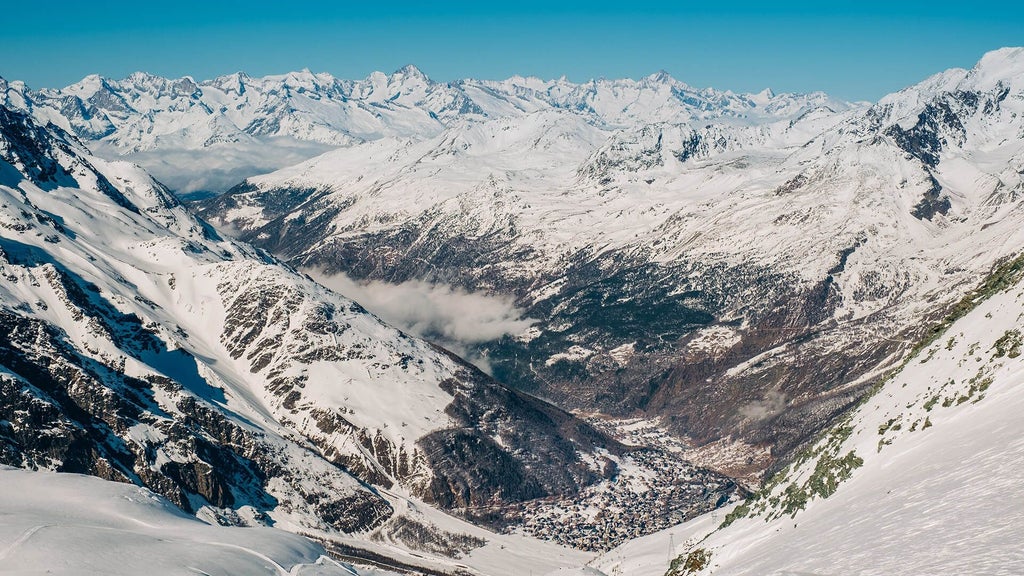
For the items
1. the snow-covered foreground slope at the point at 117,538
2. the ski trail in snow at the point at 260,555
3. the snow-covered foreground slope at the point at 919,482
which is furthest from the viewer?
the ski trail in snow at the point at 260,555

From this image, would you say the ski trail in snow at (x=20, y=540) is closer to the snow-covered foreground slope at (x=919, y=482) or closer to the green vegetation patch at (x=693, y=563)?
the green vegetation patch at (x=693, y=563)

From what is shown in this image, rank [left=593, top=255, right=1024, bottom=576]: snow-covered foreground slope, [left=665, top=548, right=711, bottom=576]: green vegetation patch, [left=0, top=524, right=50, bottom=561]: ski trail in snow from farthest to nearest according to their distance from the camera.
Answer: [left=0, top=524, right=50, bottom=561]: ski trail in snow → [left=665, top=548, right=711, bottom=576]: green vegetation patch → [left=593, top=255, right=1024, bottom=576]: snow-covered foreground slope

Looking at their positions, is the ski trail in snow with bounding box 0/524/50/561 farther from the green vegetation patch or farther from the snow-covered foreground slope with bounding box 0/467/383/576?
the green vegetation patch

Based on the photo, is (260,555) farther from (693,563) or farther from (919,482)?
(919,482)

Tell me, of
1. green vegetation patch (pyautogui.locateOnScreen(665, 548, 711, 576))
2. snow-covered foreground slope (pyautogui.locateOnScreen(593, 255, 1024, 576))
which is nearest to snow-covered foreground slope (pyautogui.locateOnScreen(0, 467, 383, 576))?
green vegetation patch (pyautogui.locateOnScreen(665, 548, 711, 576))

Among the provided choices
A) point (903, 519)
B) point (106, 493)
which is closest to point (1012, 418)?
point (903, 519)

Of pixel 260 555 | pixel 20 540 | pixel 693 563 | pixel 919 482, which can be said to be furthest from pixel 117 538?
pixel 919 482

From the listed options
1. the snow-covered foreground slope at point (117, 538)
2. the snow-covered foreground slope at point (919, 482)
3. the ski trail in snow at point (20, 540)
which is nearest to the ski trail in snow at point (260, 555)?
the snow-covered foreground slope at point (117, 538)

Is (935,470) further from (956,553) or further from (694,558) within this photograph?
(694,558)
